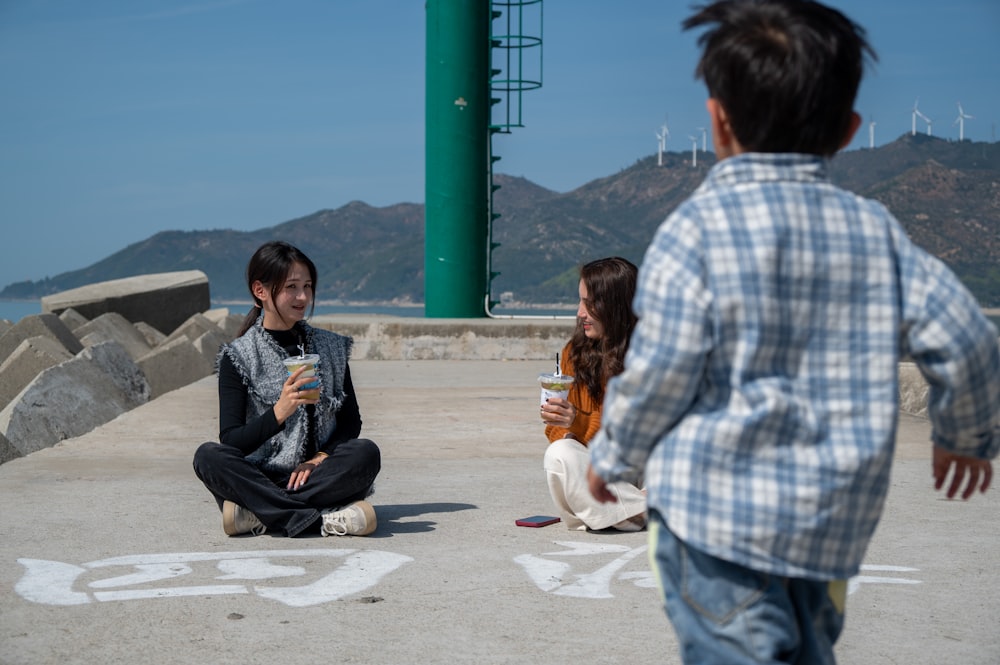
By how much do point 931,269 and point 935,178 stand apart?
169 meters

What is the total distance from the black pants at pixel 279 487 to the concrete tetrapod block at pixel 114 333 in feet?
33.3

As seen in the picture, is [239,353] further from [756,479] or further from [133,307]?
[133,307]

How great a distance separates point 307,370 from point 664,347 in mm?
2706

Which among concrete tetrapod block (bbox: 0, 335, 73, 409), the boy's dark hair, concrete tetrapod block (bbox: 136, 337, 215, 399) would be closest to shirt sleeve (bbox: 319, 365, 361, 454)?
the boy's dark hair

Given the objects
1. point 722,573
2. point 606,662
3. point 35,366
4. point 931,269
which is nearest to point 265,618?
point 606,662

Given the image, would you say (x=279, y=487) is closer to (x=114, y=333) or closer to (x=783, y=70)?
(x=783, y=70)

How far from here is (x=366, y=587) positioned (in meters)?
4.12

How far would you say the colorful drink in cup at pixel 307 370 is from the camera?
4590 mm

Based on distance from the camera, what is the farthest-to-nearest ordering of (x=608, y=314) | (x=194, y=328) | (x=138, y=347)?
(x=194, y=328) < (x=138, y=347) < (x=608, y=314)

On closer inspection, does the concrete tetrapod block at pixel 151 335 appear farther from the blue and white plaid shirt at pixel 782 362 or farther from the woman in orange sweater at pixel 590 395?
the blue and white plaid shirt at pixel 782 362

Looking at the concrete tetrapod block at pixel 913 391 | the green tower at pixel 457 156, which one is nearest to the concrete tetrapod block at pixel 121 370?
the green tower at pixel 457 156

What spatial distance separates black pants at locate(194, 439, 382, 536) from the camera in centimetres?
486

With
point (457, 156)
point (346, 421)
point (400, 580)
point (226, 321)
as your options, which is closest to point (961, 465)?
point (400, 580)

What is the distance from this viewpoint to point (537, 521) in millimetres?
5160
